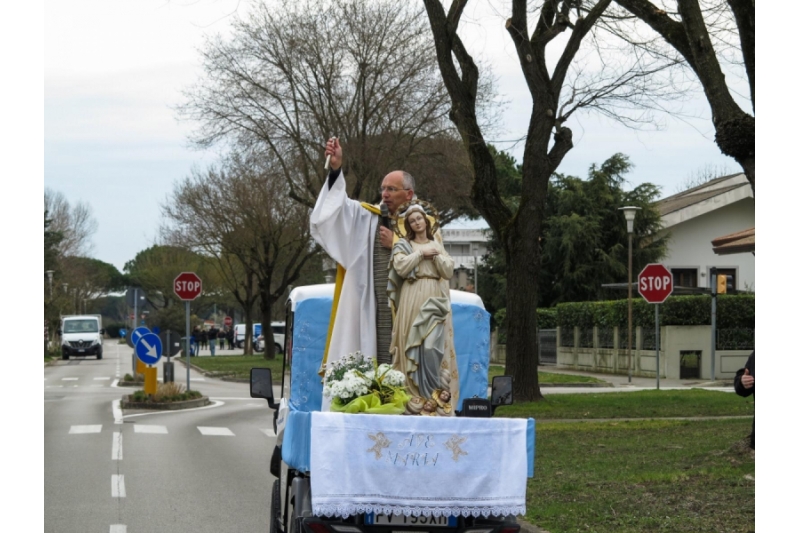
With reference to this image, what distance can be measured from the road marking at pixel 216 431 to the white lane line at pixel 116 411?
6.35 ft

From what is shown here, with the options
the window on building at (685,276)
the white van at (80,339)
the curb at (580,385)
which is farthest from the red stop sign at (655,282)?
the white van at (80,339)

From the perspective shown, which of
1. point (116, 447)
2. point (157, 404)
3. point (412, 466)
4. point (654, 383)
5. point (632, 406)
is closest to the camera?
point (412, 466)

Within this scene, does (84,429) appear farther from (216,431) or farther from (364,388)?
(364,388)

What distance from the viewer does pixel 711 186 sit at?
5350cm

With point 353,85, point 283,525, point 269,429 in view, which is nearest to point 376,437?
point 283,525

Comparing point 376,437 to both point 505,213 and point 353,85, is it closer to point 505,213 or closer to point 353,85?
point 505,213

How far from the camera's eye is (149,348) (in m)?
23.7

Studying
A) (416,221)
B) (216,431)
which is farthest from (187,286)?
(416,221)

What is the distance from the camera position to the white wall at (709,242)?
4647 cm

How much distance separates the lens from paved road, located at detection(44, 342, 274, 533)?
997cm

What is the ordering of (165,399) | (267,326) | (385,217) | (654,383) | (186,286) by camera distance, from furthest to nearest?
(267,326) → (654,383) → (186,286) → (165,399) → (385,217)

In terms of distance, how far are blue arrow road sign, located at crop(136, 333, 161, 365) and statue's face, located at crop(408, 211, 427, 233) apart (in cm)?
1797

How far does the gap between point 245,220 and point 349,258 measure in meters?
A: 41.3

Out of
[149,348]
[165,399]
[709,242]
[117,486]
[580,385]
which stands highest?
[709,242]
